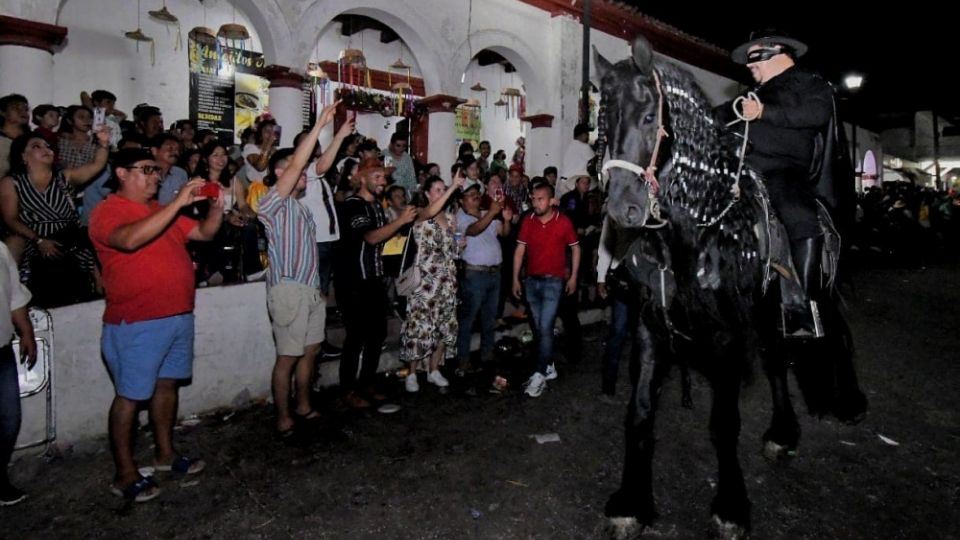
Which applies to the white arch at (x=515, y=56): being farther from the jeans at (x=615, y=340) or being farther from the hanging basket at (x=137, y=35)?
the jeans at (x=615, y=340)

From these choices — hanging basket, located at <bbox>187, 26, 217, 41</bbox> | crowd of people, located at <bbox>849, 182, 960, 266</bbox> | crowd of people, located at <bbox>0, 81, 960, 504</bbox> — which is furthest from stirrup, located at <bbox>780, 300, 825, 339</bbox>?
crowd of people, located at <bbox>849, 182, 960, 266</bbox>

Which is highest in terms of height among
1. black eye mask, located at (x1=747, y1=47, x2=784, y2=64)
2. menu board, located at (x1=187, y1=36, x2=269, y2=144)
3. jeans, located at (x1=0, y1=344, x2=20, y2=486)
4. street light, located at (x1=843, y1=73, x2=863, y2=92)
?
street light, located at (x1=843, y1=73, x2=863, y2=92)

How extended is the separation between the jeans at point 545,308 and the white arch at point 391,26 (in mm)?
6084

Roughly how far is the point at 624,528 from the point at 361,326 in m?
3.06

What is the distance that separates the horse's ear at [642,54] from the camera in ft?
9.30

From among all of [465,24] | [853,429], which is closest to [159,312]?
[853,429]

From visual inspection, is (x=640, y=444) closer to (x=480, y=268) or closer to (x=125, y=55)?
(x=480, y=268)

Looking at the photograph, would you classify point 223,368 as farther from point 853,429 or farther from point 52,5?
point 853,429

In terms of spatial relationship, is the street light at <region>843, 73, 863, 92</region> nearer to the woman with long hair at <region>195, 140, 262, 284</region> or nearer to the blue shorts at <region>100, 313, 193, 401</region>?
the woman with long hair at <region>195, 140, 262, 284</region>

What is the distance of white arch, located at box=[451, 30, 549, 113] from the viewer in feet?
38.1

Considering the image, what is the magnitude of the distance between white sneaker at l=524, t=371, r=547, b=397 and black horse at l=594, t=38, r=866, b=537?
2.10 metres

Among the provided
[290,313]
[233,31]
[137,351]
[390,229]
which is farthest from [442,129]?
[137,351]

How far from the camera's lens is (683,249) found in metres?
3.38

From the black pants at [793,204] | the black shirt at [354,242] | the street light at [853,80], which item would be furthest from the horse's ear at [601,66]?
the street light at [853,80]
